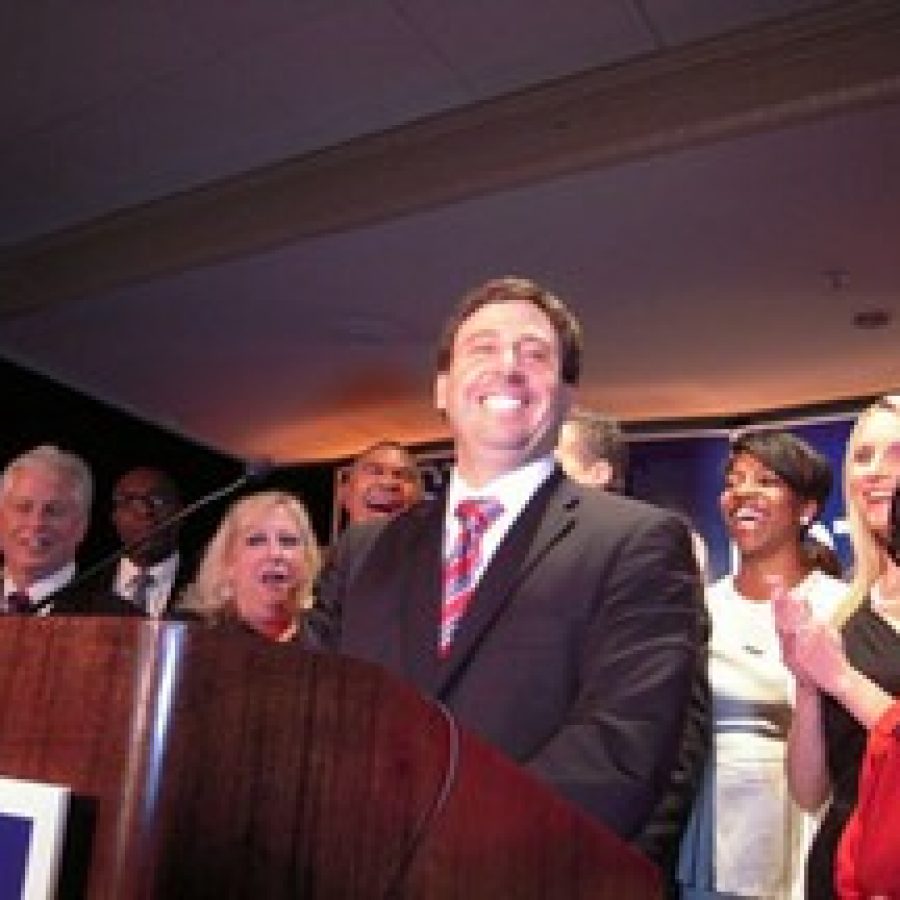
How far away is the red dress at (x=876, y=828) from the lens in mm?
1497

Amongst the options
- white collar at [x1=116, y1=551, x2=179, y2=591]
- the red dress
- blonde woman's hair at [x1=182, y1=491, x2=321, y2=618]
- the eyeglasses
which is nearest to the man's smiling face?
the red dress

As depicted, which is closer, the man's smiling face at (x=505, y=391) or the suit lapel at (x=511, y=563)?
the suit lapel at (x=511, y=563)

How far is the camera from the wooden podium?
0.71 m

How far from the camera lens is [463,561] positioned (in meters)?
1.47

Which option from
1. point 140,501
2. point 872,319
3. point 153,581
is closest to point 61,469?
point 153,581

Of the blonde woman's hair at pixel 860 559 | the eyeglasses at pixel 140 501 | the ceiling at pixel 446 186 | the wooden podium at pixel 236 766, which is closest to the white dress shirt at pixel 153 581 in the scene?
the eyeglasses at pixel 140 501

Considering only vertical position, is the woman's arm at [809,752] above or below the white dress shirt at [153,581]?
below

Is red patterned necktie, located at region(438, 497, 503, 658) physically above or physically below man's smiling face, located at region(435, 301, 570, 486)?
below

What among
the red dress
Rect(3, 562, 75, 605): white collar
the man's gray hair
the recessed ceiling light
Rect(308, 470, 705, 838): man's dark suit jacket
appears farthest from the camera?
the recessed ceiling light

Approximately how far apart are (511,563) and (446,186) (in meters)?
2.47

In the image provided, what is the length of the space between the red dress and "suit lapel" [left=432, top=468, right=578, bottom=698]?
20.1 inches

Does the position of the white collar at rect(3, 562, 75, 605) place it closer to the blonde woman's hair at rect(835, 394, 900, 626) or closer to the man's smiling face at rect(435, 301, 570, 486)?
the man's smiling face at rect(435, 301, 570, 486)

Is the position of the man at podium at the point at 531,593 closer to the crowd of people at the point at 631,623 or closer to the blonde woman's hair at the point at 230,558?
the crowd of people at the point at 631,623

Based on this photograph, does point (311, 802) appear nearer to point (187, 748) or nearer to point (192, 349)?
point (187, 748)
